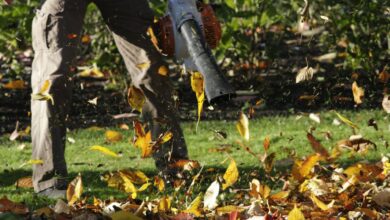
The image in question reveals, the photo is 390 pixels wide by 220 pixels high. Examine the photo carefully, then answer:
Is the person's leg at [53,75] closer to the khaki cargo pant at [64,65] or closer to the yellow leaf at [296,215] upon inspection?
the khaki cargo pant at [64,65]

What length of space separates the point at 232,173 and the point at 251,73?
3855mm

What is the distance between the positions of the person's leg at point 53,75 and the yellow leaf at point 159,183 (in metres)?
0.47

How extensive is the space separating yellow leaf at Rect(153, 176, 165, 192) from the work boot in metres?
0.46

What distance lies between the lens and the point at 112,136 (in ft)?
19.5

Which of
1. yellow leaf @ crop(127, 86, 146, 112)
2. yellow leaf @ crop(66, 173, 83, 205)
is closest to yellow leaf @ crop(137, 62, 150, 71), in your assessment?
yellow leaf @ crop(127, 86, 146, 112)

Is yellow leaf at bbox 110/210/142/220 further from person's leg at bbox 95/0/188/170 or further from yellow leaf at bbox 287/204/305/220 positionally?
person's leg at bbox 95/0/188/170

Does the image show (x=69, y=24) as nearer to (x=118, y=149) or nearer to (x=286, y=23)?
(x=118, y=149)

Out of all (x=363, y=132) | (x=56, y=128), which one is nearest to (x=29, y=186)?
(x=56, y=128)

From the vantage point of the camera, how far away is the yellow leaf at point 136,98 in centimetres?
439

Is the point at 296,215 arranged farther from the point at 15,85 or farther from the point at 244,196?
the point at 15,85

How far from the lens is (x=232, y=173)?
12.4 ft

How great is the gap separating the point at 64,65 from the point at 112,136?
167 cm

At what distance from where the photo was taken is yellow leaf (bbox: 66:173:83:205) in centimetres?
365

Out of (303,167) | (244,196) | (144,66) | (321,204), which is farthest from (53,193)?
(321,204)
